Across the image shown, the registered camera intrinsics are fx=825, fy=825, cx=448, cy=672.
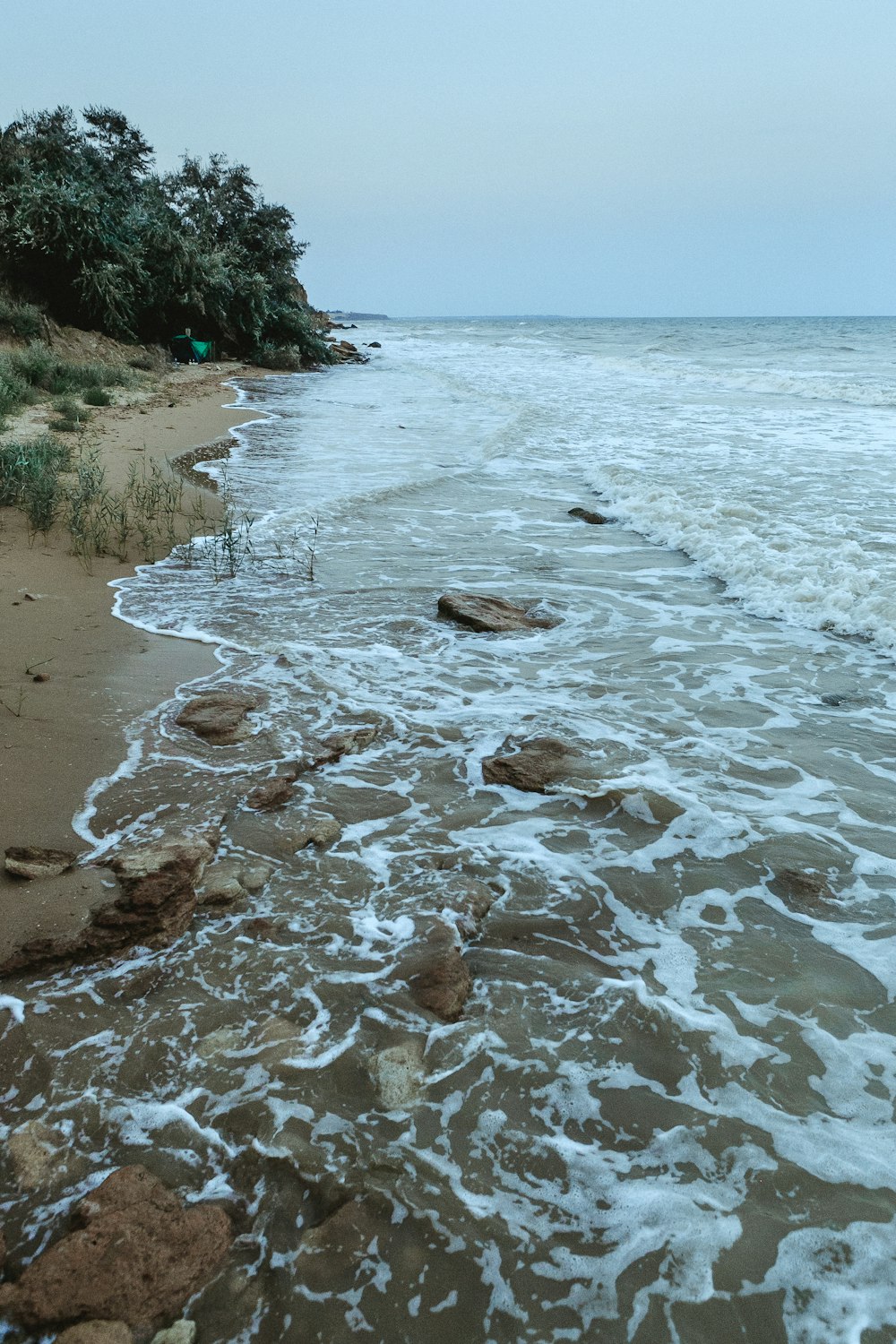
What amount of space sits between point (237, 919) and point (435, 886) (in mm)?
794

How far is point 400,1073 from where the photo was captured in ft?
8.36

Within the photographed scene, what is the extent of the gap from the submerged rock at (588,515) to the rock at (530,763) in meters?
5.93

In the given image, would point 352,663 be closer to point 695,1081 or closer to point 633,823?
point 633,823

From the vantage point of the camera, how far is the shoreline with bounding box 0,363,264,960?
3152 millimetres

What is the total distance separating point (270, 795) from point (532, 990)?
1.59 metres

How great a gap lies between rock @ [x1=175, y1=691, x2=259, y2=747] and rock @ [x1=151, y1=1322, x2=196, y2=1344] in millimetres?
2773

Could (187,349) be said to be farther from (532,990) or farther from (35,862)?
(532,990)

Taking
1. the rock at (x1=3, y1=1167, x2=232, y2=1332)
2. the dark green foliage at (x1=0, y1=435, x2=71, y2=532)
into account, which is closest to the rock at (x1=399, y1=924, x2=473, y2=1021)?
the rock at (x1=3, y1=1167, x2=232, y2=1332)

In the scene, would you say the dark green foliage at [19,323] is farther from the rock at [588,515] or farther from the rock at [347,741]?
the rock at [347,741]

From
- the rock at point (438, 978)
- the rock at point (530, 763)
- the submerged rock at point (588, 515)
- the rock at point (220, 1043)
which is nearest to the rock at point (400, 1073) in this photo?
the rock at point (438, 978)

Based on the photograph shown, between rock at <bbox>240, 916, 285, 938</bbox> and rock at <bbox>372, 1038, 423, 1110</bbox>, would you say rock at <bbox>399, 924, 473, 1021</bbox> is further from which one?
rock at <bbox>240, 916, 285, 938</bbox>

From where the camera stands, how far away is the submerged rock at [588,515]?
9945mm

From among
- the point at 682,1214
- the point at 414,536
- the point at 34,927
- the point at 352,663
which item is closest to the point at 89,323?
the point at 414,536

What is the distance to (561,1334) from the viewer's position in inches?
75.6
